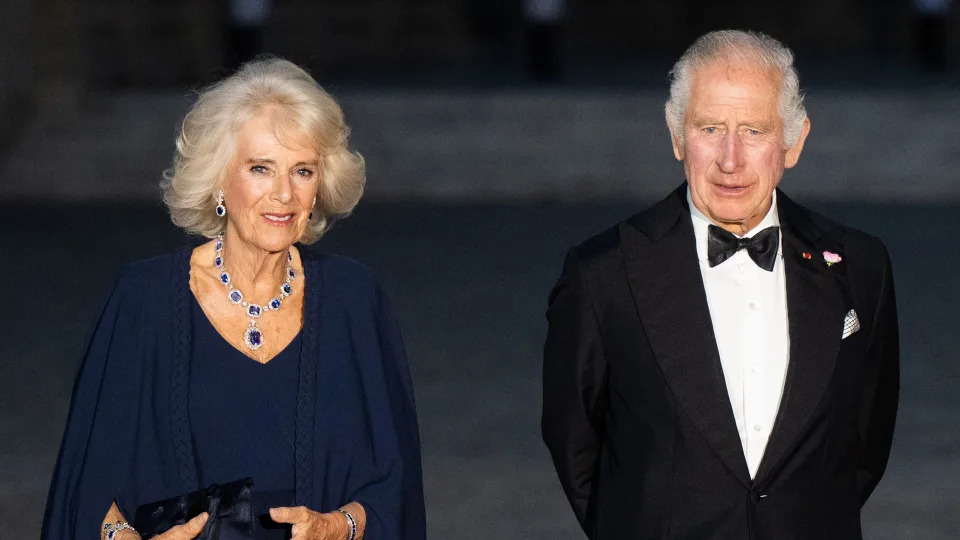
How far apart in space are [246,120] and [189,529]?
0.82 meters

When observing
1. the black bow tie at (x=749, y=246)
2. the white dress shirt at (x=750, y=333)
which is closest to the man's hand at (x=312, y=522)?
the white dress shirt at (x=750, y=333)

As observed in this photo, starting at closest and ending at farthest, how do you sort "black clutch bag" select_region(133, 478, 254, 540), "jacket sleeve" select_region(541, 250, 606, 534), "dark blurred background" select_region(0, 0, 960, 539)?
"black clutch bag" select_region(133, 478, 254, 540) < "jacket sleeve" select_region(541, 250, 606, 534) < "dark blurred background" select_region(0, 0, 960, 539)

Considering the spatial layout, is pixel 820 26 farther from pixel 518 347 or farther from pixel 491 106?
pixel 518 347

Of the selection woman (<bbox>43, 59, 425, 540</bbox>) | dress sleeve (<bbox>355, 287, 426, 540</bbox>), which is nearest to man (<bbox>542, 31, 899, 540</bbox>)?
dress sleeve (<bbox>355, 287, 426, 540</bbox>)

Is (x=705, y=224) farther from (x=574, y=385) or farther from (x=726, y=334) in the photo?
(x=574, y=385)

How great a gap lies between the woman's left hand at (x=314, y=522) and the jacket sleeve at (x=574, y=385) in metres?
0.47

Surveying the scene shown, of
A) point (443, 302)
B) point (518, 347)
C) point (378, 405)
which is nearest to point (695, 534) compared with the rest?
point (378, 405)

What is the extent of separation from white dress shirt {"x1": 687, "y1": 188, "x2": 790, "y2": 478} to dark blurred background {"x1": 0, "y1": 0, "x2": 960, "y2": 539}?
243cm

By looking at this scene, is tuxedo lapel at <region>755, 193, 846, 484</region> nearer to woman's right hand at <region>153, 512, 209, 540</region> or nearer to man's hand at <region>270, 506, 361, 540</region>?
man's hand at <region>270, 506, 361, 540</region>

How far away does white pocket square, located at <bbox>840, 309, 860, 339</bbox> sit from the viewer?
3.54 m

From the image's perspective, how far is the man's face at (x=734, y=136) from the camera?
342 cm

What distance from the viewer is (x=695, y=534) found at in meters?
3.48

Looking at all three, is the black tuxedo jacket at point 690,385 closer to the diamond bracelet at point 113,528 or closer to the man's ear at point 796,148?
the man's ear at point 796,148

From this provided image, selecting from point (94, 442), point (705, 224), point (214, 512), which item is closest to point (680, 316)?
point (705, 224)
